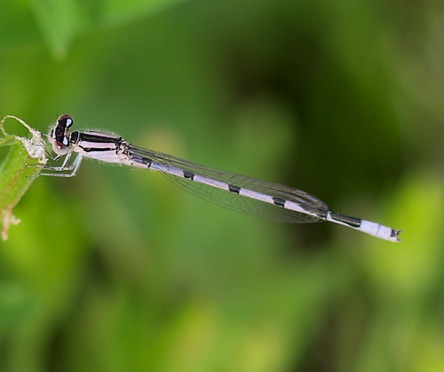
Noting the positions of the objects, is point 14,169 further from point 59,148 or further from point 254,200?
point 254,200

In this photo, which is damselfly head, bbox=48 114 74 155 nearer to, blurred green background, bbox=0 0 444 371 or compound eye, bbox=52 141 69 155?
compound eye, bbox=52 141 69 155

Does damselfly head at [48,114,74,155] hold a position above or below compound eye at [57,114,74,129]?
below

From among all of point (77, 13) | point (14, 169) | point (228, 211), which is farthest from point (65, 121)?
point (228, 211)

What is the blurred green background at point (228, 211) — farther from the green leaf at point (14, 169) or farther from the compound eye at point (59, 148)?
the green leaf at point (14, 169)

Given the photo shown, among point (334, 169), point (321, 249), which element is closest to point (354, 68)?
point (334, 169)

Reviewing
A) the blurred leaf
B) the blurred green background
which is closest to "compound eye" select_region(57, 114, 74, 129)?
the blurred green background

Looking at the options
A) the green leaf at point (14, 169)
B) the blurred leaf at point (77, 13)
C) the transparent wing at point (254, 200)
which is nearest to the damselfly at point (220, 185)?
Answer: the transparent wing at point (254, 200)
